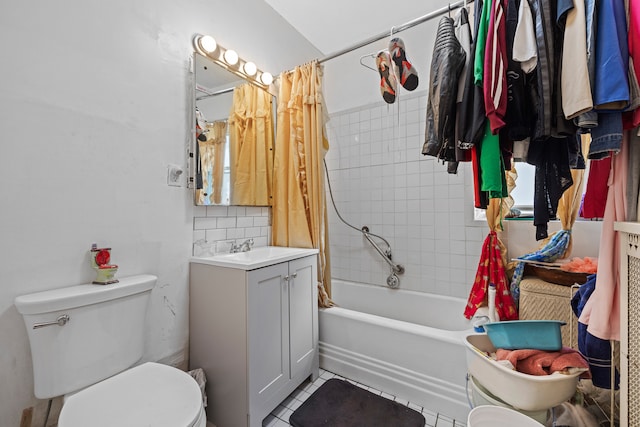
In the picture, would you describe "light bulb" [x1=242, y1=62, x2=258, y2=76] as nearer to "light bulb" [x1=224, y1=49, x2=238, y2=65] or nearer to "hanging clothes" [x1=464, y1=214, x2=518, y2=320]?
"light bulb" [x1=224, y1=49, x2=238, y2=65]

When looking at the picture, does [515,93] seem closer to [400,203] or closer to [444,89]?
[444,89]

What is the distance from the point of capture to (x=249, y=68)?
1.84 metres

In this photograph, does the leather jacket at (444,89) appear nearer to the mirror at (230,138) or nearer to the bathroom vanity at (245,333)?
the bathroom vanity at (245,333)

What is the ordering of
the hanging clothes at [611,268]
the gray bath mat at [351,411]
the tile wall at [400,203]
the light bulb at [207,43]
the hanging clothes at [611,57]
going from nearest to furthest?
the hanging clothes at [611,57] < the hanging clothes at [611,268] < the gray bath mat at [351,411] < the light bulb at [207,43] < the tile wall at [400,203]

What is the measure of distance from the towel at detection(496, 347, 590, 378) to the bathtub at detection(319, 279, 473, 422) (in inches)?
9.6

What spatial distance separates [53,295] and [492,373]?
5.18 feet

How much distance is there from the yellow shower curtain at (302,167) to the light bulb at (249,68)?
9.7 inches

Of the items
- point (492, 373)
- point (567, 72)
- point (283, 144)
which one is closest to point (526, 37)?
point (567, 72)

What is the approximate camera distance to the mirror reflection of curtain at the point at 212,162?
1561 mm

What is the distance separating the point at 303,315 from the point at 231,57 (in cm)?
170

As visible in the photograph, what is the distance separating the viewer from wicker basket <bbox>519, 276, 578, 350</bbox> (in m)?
1.31

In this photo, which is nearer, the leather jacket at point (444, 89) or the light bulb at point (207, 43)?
the leather jacket at point (444, 89)

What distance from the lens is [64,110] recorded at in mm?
1040

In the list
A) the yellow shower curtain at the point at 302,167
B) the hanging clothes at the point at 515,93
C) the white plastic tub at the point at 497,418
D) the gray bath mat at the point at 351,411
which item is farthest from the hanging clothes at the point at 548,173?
the yellow shower curtain at the point at 302,167
